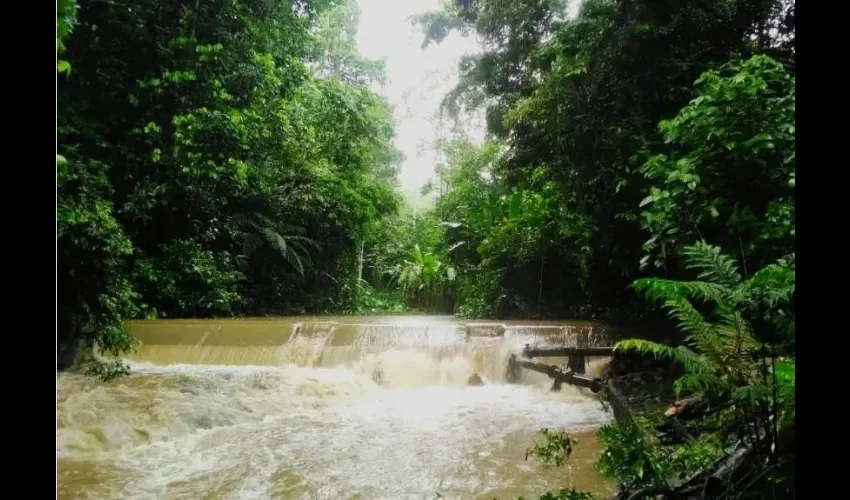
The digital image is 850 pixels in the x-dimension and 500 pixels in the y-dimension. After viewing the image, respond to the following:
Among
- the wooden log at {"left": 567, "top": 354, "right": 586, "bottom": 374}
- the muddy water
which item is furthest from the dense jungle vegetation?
the wooden log at {"left": 567, "top": 354, "right": 586, "bottom": 374}

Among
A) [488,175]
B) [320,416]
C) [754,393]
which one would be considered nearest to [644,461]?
[754,393]

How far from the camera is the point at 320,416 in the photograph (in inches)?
157

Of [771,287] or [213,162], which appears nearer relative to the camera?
[771,287]

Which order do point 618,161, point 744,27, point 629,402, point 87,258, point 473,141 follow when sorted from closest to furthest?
point 629,402, point 744,27, point 87,258, point 618,161, point 473,141

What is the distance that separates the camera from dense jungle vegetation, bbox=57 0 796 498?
6.50ft

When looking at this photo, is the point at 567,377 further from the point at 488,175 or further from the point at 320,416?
the point at 488,175

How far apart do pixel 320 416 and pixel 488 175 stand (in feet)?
15.7

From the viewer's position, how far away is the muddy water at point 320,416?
2.59 m


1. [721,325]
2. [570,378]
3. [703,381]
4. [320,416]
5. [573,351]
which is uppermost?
[721,325]
